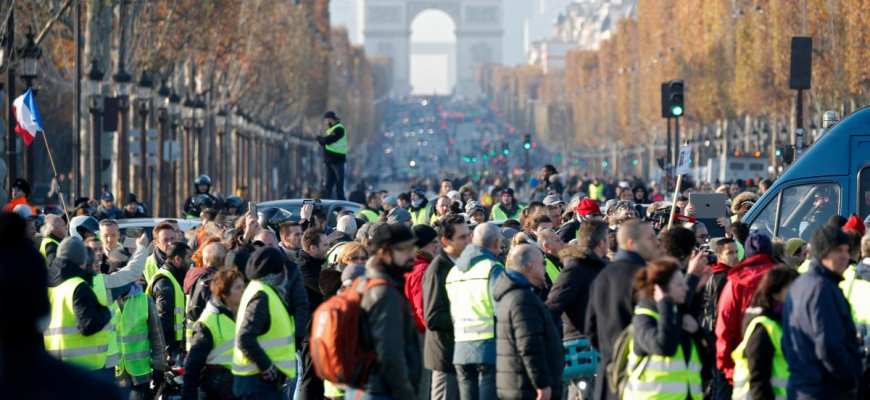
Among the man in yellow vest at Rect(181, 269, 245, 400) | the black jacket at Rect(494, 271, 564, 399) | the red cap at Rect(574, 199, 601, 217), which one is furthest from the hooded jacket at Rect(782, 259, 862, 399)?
the red cap at Rect(574, 199, 601, 217)

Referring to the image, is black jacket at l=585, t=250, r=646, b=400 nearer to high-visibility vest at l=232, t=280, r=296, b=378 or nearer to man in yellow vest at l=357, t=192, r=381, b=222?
high-visibility vest at l=232, t=280, r=296, b=378

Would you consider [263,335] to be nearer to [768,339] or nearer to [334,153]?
[768,339]

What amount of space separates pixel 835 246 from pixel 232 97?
47277 millimetres

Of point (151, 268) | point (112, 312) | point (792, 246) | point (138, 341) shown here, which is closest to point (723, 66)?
point (151, 268)

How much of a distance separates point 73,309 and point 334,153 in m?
16.0

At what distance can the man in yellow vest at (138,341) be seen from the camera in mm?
10422

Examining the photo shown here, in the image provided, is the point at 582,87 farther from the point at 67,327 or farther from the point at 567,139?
the point at 67,327

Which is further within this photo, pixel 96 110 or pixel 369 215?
pixel 96 110

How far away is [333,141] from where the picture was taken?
25.0 meters

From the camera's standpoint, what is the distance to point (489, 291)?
900cm

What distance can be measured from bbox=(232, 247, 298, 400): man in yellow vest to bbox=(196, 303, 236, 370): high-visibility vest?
0.89ft

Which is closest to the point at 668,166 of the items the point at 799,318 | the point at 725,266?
the point at 725,266

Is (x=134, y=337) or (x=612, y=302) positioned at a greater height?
(x=612, y=302)

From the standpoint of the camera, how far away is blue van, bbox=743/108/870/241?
51.3 ft
